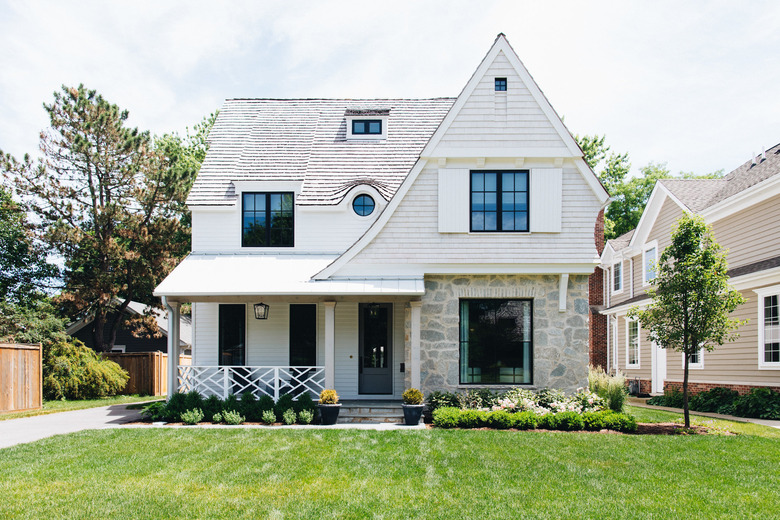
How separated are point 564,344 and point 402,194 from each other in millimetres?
4832

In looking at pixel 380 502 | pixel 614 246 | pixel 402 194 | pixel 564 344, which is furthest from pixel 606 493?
pixel 614 246

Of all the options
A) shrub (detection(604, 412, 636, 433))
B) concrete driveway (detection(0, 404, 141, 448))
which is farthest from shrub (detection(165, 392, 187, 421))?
shrub (detection(604, 412, 636, 433))

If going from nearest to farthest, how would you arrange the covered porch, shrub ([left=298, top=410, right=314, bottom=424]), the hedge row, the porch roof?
the hedge row → shrub ([left=298, top=410, right=314, bottom=424]) → the porch roof → the covered porch

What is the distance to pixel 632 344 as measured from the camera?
929 inches

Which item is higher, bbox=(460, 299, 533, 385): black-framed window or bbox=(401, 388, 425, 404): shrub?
bbox=(460, 299, 533, 385): black-framed window

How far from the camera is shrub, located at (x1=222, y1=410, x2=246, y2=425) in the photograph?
12316 mm

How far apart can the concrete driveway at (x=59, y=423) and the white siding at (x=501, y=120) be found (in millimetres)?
9388

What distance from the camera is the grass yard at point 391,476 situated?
6363 mm

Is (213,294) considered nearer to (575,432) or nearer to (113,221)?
(575,432)

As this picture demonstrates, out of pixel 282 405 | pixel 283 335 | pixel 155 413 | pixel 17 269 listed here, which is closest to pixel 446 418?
pixel 282 405

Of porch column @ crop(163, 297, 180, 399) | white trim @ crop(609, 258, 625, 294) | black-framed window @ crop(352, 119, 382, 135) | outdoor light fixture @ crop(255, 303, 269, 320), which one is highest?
black-framed window @ crop(352, 119, 382, 135)

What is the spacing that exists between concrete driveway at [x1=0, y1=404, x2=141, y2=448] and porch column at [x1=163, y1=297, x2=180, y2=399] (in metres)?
1.12

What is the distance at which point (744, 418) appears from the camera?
1444 cm

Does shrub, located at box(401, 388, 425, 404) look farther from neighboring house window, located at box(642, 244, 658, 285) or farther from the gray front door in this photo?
neighboring house window, located at box(642, 244, 658, 285)
